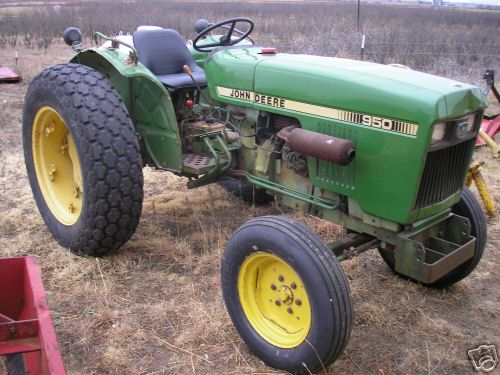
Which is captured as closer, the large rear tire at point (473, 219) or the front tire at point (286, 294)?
the front tire at point (286, 294)

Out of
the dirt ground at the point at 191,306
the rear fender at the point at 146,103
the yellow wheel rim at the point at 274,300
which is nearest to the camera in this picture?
the yellow wheel rim at the point at 274,300

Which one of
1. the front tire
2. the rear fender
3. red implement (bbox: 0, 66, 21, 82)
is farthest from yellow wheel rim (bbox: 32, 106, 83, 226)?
red implement (bbox: 0, 66, 21, 82)

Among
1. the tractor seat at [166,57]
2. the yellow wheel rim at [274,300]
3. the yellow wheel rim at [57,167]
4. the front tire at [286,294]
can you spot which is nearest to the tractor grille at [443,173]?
the front tire at [286,294]

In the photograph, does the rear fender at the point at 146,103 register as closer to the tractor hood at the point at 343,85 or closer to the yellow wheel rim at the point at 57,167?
the tractor hood at the point at 343,85

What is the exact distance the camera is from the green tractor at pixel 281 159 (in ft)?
7.56

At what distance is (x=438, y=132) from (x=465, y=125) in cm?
20

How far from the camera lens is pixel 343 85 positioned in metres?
2.51

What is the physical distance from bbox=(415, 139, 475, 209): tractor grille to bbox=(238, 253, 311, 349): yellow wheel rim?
710 millimetres

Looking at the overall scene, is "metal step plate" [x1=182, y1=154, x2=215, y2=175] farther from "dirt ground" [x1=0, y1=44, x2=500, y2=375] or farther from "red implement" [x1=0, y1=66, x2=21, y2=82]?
"red implement" [x1=0, y1=66, x2=21, y2=82]

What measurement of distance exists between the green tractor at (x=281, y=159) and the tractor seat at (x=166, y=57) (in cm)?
1

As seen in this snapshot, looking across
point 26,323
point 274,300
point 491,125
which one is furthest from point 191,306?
point 491,125

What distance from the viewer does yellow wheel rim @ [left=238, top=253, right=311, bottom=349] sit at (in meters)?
2.42

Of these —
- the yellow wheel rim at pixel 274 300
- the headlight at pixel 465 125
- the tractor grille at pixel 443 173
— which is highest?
the headlight at pixel 465 125

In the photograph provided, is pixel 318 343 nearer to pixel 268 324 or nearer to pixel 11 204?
pixel 268 324
